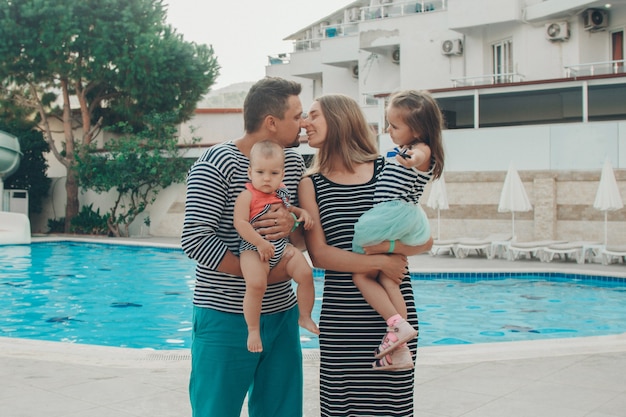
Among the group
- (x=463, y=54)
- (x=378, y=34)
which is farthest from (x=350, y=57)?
(x=463, y=54)

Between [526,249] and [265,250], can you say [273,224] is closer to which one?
[265,250]

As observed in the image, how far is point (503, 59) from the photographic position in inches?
967

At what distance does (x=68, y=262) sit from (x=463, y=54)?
15.6 meters

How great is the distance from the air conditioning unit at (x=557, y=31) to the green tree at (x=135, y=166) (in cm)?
1272

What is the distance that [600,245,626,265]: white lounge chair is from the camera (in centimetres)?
1463

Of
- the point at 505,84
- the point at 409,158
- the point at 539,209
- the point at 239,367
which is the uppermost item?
the point at 505,84

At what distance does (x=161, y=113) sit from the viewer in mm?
25625

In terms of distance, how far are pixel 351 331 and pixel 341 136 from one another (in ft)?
2.59

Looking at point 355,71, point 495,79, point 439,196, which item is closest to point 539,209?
point 439,196

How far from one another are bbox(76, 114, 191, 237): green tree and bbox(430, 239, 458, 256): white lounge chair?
1075 centimetres

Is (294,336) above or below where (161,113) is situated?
below

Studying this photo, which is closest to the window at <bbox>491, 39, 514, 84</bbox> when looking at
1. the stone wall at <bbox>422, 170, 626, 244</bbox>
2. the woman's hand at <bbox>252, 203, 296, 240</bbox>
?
the stone wall at <bbox>422, 170, 626, 244</bbox>

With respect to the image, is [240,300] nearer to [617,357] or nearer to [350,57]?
[617,357]

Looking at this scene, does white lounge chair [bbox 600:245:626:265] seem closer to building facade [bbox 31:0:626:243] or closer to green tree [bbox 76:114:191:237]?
building facade [bbox 31:0:626:243]
